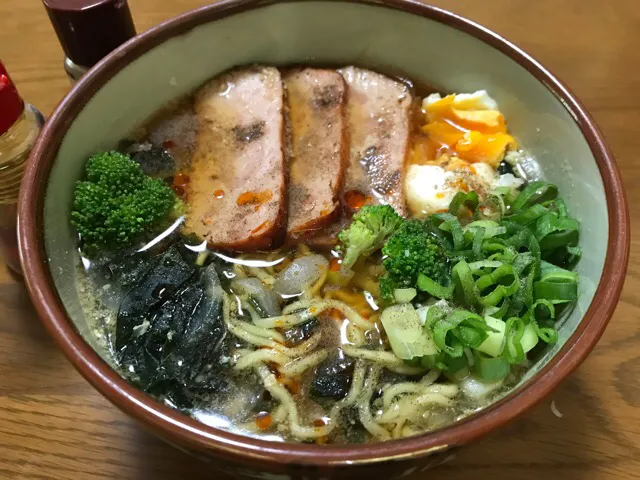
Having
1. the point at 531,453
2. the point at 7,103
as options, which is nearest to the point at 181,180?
the point at 7,103

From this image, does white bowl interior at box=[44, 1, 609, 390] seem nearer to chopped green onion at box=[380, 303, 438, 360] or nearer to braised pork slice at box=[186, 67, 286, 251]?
braised pork slice at box=[186, 67, 286, 251]

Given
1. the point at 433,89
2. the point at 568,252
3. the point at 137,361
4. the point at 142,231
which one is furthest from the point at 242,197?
the point at 568,252

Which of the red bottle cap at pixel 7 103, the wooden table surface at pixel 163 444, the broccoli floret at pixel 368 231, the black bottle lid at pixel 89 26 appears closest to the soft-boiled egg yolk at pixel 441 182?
the broccoli floret at pixel 368 231

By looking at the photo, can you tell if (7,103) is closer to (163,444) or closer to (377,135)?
(163,444)

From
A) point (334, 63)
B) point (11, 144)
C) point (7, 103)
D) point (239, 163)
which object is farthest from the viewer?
point (334, 63)

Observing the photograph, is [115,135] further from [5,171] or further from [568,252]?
[568,252]

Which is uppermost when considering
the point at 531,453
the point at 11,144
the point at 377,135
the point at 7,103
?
the point at 7,103
